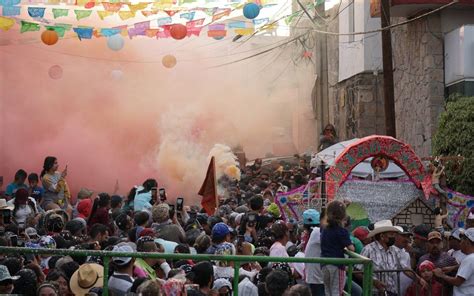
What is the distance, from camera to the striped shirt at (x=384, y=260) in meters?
8.66

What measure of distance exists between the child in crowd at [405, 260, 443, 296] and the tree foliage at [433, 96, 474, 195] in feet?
33.7

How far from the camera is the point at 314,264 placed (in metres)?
7.85

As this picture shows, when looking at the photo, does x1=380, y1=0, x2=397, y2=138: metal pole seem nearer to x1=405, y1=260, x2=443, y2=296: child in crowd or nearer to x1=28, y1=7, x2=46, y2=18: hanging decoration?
x1=28, y1=7, x2=46, y2=18: hanging decoration

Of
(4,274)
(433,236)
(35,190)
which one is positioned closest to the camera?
(4,274)

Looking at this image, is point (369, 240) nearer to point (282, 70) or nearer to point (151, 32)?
point (151, 32)

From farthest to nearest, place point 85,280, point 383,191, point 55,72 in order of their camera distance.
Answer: point 55,72 < point 383,191 < point 85,280

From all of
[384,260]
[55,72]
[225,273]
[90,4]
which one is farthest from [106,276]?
[55,72]

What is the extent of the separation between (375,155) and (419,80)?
9.43 m

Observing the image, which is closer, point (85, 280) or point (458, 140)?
point (85, 280)

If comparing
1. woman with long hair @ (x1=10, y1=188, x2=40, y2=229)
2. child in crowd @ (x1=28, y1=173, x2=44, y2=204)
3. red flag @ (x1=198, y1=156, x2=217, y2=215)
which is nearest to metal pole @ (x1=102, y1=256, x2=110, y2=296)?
woman with long hair @ (x1=10, y1=188, x2=40, y2=229)

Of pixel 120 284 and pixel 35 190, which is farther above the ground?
pixel 35 190

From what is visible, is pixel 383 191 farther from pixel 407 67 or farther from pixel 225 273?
pixel 407 67

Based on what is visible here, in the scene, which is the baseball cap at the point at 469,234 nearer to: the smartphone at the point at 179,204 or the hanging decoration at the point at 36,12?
the smartphone at the point at 179,204

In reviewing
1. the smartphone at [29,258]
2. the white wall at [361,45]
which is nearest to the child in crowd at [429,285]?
the smartphone at [29,258]
